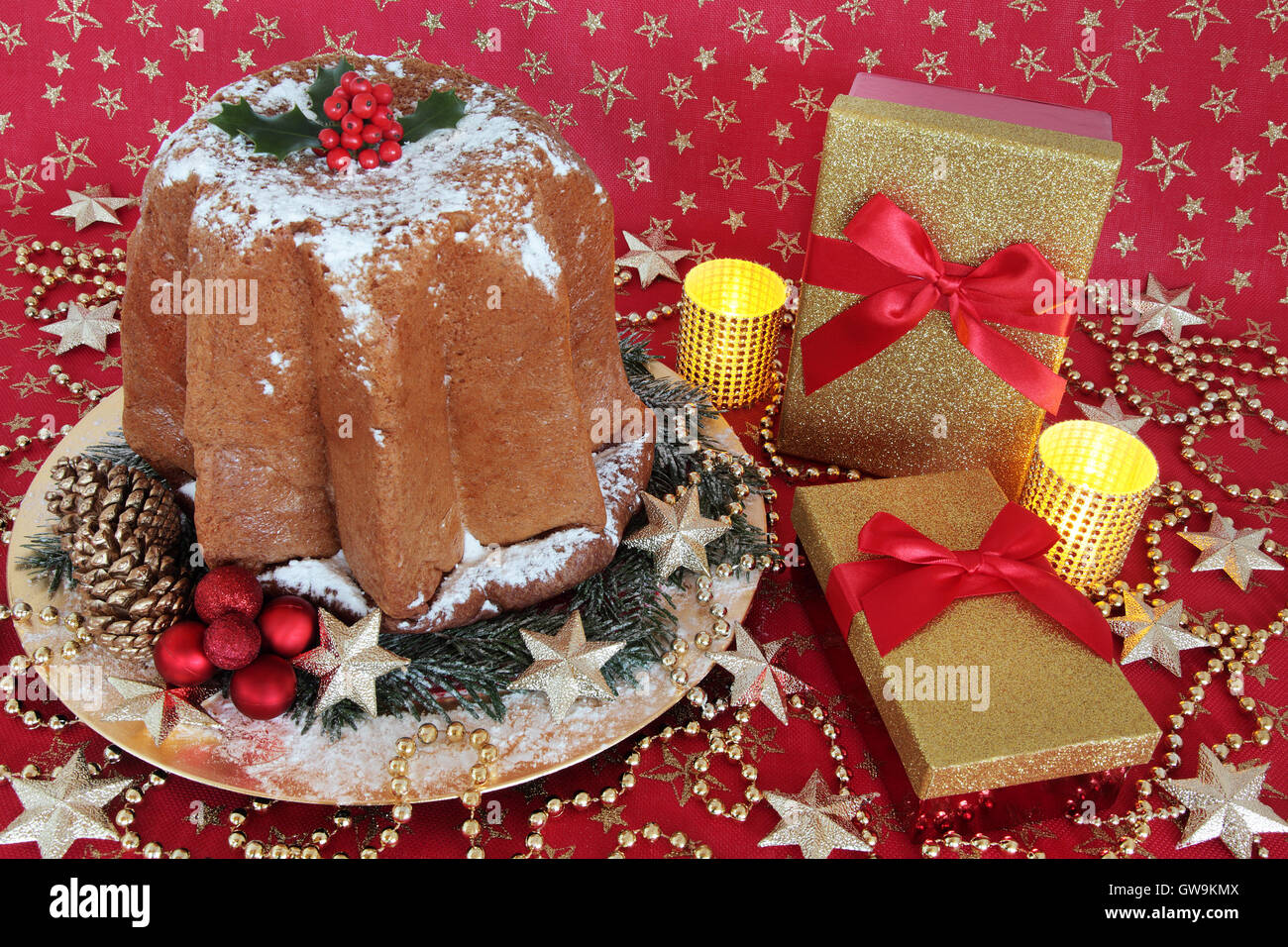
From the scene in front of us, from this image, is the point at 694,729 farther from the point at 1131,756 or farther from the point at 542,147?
the point at 542,147

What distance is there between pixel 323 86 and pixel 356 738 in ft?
2.37

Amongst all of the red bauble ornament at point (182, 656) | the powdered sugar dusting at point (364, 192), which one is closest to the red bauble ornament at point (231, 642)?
the red bauble ornament at point (182, 656)

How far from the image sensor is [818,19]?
6.59 feet

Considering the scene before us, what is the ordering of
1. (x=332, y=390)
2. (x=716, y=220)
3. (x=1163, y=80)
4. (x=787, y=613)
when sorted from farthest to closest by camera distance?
(x=716, y=220) → (x=1163, y=80) → (x=787, y=613) → (x=332, y=390)

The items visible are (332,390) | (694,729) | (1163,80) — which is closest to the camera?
(332,390)

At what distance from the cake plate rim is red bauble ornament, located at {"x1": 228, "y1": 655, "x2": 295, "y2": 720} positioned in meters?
0.03

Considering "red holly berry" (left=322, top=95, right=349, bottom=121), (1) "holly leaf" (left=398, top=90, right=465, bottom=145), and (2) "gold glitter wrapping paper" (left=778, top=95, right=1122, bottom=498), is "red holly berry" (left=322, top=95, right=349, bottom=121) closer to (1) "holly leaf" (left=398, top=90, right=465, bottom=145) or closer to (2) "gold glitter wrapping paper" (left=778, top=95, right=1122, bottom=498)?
(1) "holly leaf" (left=398, top=90, right=465, bottom=145)

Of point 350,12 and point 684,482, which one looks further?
point 350,12

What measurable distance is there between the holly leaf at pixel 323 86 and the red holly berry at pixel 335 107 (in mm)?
35

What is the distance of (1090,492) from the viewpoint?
4.55 feet

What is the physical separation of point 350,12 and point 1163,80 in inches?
59.7

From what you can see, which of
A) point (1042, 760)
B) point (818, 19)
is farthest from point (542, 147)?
point (818, 19)

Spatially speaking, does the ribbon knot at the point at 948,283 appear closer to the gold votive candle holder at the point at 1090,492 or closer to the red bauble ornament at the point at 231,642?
the gold votive candle holder at the point at 1090,492

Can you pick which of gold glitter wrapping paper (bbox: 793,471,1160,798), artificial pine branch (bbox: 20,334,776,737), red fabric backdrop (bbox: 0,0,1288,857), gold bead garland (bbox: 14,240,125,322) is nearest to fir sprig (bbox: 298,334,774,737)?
artificial pine branch (bbox: 20,334,776,737)
